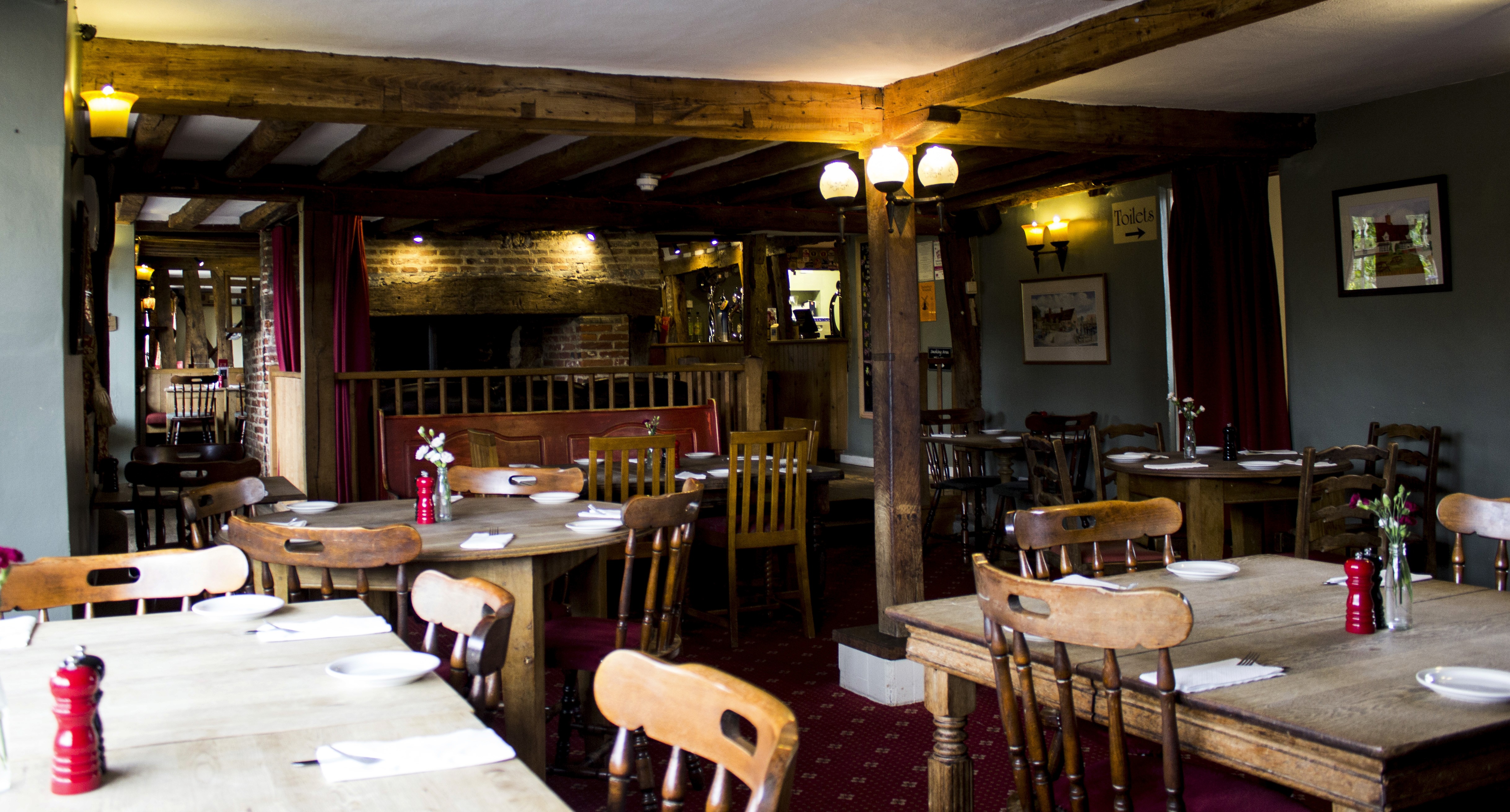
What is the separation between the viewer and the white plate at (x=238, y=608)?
2268 mm

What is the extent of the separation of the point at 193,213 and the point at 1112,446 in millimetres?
7356

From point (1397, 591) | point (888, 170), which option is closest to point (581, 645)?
point (1397, 591)

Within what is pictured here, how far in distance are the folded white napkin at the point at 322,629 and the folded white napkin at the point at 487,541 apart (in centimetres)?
81

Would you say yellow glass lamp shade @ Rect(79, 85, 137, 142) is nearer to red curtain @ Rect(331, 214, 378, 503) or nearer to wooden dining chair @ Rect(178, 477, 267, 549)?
wooden dining chair @ Rect(178, 477, 267, 549)

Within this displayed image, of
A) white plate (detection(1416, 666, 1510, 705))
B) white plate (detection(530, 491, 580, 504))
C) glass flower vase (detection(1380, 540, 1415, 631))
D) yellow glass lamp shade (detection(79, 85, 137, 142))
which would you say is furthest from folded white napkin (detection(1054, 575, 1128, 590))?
yellow glass lamp shade (detection(79, 85, 137, 142))

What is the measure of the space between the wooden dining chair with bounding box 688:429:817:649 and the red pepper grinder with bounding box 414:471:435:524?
5.20ft

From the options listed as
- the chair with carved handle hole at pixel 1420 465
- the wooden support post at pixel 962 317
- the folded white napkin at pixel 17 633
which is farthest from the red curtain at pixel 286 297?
the chair with carved handle hole at pixel 1420 465

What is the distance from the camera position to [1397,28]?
14.3 ft

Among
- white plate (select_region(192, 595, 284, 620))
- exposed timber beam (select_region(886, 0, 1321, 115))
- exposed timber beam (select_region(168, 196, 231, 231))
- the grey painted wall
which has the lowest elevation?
white plate (select_region(192, 595, 284, 620))

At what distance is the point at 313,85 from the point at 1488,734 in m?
3.91

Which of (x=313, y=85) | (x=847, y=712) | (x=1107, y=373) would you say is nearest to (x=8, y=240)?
(x=313, y=85)

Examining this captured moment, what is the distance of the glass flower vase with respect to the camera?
2.22 m

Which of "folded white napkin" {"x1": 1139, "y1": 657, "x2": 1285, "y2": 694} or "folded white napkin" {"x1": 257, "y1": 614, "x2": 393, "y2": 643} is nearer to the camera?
"folded white napkin" {"x1": 1139, "y1": 657, "x2": 1285, "y2": 694}

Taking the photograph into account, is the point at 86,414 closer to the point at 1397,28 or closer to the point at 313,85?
the point at 313,85
